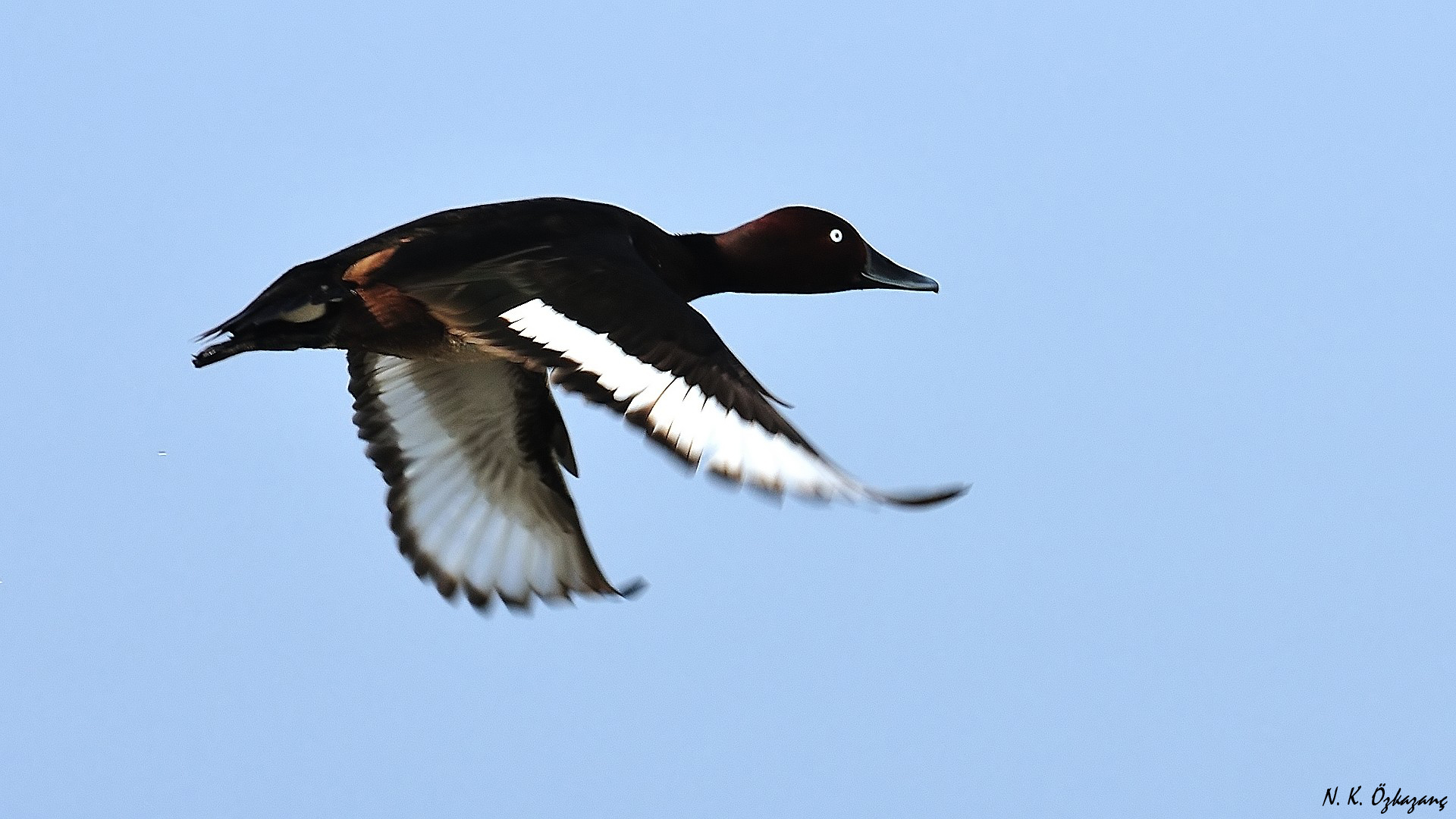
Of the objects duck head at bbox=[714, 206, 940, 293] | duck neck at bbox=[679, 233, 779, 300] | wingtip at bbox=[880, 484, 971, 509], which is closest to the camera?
wingtip at bbox=[880, 484, 971, 509]

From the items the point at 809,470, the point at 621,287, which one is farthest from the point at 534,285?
the point at 809,470

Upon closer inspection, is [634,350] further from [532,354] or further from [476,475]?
[476,475]

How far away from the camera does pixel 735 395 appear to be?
182 inches

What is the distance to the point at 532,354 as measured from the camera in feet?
15.9

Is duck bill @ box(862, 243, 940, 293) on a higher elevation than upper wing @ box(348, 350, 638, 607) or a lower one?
higher

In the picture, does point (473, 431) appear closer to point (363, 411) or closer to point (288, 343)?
point (363, 411)

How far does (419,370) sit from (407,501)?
1.52ft

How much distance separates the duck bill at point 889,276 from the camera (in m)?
6.66

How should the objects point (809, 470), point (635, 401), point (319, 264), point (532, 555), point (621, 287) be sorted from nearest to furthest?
point (809, 470) → point (635, 401) → point (621, 287) → point (319, 264) → point (532, 555)

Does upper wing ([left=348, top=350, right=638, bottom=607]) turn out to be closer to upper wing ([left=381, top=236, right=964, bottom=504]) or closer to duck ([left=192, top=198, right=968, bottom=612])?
duck ([left=192, top=198, right=968, bottom=612])

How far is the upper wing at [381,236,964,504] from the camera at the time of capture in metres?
4.32

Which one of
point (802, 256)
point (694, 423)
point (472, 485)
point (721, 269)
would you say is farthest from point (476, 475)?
point (694, 423)

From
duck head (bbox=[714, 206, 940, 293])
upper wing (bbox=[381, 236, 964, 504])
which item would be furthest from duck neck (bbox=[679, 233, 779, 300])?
upper wing (bbox=[381, 236, 964, 504])

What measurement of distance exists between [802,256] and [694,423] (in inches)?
84.7
